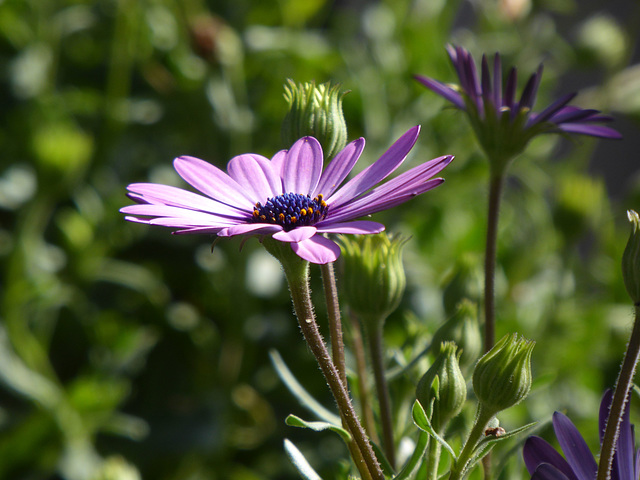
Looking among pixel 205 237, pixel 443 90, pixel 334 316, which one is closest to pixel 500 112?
pixel 443 90

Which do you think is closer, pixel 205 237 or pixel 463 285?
pixel 463 285

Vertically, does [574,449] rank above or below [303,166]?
below

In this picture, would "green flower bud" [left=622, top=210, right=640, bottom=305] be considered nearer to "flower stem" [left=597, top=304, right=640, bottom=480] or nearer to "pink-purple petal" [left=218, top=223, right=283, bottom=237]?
"flower stem" [left=597, top=304, right=640, bottom=480]

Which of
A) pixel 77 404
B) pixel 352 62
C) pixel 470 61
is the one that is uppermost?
pixel 352 62

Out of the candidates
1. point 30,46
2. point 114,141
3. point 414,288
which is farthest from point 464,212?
→ point 30,46

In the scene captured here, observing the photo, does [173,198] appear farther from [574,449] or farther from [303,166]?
[574,449]

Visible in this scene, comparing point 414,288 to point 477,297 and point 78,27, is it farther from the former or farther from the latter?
point 78,27

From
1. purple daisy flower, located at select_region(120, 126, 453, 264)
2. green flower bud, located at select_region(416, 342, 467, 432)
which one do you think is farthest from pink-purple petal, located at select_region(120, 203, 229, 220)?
green flower bud, located at select_region(416, 342, 467, 432)
